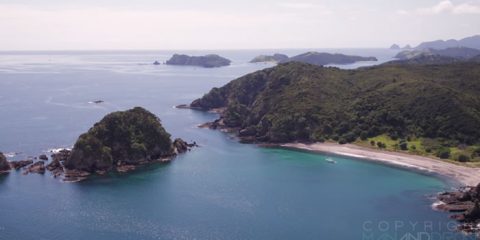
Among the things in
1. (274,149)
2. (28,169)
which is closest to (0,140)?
(28,169)

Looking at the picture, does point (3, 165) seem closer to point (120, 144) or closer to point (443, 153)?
point (120, 144)

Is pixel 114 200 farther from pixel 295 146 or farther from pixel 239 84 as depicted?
pixel 239 84

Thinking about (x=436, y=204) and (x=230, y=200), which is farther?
(x=230, y=200)

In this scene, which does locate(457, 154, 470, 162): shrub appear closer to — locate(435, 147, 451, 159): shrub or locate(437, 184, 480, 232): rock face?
locate(435, 147, 451, 159): shrub

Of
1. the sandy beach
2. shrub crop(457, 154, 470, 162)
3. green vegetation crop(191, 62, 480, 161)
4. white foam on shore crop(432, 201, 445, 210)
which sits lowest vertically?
white foam on shore crop(432, 201, 445, 210)

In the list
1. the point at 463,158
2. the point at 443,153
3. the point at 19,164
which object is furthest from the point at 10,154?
the point at 463,158

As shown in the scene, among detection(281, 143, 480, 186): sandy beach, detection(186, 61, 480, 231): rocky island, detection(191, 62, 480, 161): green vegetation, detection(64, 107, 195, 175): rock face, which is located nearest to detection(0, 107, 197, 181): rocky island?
detection(64, 107, 195, 175): rock face
